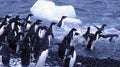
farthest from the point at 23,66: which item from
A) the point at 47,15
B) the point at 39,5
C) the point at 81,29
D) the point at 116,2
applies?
the point at 116,2

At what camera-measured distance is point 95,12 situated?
917 inches

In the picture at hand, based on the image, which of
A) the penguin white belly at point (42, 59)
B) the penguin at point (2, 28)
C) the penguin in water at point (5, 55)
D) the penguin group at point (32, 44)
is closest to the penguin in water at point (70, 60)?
the penguin group at point (32, 44)

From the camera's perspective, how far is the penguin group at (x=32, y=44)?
12.7 metres

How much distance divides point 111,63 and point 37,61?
9.77 ft

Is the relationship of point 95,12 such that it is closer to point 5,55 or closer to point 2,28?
point 2,28

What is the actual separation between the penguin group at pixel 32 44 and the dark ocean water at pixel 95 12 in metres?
0.57

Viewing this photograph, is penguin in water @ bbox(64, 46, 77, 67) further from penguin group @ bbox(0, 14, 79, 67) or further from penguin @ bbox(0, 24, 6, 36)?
penguin @ bbox(0, 24, 6, 36)

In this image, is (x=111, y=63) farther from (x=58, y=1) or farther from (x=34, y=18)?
(x=58, y=1)

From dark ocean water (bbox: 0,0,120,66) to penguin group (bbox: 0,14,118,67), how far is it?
567 millimetres

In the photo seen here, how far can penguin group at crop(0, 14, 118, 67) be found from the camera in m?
12.7

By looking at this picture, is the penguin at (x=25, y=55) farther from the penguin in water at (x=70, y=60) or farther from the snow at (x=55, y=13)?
the snow at (x=55, y=13)

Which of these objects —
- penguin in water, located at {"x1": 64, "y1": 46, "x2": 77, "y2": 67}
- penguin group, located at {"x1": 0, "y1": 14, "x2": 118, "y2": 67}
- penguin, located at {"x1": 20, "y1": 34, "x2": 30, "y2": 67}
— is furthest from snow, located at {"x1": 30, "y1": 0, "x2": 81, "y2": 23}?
penguin, located at {"x1": 20, "y1": 34, "x2": 30, "y2": 67}

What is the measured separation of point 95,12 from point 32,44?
32.4 ft

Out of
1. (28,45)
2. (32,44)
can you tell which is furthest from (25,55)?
(32,44)
